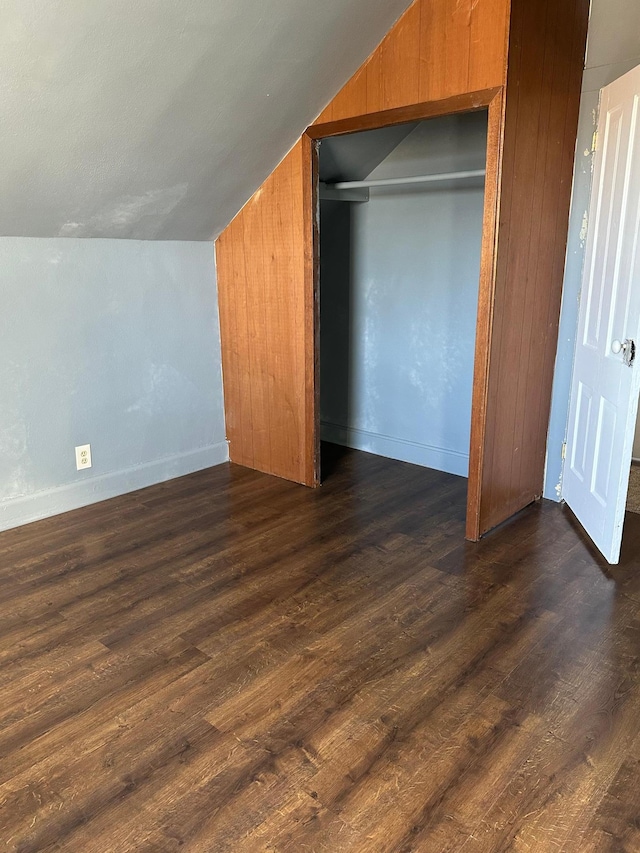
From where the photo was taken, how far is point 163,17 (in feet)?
7.02

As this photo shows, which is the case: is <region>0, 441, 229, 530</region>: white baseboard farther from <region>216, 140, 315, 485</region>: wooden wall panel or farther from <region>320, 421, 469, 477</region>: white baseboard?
<region>320, 421, 469, 477</region>: white baseboard

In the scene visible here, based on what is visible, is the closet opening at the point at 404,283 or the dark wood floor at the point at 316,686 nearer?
the dark wood floor at the point at 316,686

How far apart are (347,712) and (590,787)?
2.13 ft

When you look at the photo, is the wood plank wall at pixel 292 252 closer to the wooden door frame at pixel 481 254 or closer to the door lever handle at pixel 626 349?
the wooden door frame at pixel 481 254

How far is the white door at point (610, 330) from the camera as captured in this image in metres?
2.49

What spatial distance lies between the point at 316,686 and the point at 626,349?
1.70 metres

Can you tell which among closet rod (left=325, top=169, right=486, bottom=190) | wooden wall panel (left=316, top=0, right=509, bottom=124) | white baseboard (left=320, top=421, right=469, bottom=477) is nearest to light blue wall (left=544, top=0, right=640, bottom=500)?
closet rod (left=325, top=169, right=486, bottom=190)

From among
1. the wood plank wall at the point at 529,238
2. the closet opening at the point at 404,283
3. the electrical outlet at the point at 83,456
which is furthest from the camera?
the closet opening at the point at 404,283

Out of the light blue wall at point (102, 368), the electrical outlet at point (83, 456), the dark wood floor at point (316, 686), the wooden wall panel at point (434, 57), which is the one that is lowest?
the dark wood floor at point (316, 686)

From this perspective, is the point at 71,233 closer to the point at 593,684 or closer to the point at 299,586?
the point at 299,586

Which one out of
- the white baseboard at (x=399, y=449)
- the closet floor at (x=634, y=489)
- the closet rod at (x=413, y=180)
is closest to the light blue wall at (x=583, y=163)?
the closet floor at (x=634, y=489)

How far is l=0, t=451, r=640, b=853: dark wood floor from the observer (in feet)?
A: 4.94

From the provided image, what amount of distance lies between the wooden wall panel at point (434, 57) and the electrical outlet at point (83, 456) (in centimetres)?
209

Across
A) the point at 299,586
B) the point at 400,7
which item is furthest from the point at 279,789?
the point at 400,7
